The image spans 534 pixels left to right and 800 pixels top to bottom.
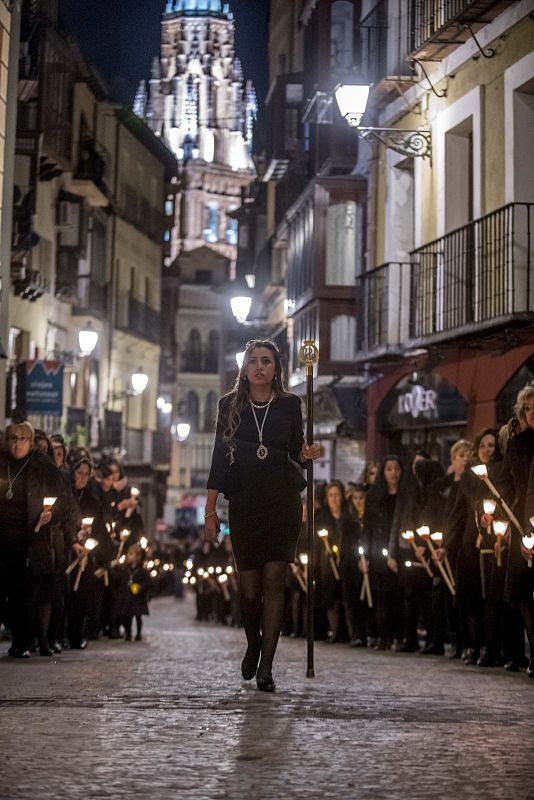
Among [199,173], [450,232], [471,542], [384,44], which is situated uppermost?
[199,173]

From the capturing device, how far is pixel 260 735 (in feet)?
23.8

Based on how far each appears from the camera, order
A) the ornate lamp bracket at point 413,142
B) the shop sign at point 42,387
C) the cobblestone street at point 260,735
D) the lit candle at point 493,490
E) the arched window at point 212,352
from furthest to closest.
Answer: the arched window at point 212,352 < the shop sign at point 42,387 < the ornate lamp bracket at point 413,142 < the lit candle at point 493,490 < the cobblestone street at point 260,735

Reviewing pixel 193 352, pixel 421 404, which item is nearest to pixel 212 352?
pixel 193 352

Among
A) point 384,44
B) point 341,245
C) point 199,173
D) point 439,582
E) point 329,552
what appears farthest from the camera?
point 199,173

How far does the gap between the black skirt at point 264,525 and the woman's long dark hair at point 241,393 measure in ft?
1.20

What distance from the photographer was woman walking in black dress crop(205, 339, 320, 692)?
9555mm

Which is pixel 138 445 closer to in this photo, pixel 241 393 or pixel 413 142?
pixel 413 142

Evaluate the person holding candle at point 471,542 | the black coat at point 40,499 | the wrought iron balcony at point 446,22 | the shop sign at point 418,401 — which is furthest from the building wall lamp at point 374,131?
the black coat at point 40,499

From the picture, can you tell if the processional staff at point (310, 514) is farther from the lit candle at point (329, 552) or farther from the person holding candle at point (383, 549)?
the lit candle at point (329, 552)

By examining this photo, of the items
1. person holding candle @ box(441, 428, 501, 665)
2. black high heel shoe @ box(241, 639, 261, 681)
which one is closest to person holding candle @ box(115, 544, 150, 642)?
person holding candle @ box(441, 428, 501, 665)

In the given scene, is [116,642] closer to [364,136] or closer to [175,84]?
[364,136]

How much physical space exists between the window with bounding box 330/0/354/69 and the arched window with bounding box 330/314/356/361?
5.31m

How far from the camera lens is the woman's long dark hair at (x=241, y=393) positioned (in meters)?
9.62

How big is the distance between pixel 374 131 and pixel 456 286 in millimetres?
3870
